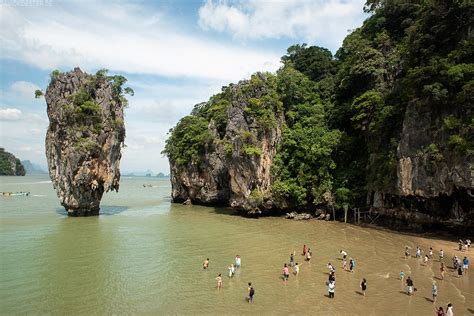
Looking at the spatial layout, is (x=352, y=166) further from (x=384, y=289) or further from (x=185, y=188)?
(x=185, y=188)

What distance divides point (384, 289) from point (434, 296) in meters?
2.37

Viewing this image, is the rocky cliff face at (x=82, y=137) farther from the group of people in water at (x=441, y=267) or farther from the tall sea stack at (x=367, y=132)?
the group of people in water at (x=441, y=267)

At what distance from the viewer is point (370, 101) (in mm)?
36188

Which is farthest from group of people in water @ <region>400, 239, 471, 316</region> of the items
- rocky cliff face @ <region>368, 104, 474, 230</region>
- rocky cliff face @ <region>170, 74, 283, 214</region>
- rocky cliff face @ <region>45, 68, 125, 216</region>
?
rocky cliff face @ <region>45, 68, 125, 216</region>

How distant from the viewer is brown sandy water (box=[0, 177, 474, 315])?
16.4m

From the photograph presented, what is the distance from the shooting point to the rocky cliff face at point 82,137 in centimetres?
3912

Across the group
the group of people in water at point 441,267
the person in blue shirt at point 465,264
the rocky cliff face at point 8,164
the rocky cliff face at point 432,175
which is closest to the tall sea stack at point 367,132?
the rocky cliff face at point 432,175

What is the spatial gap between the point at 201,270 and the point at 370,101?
83.5 ft

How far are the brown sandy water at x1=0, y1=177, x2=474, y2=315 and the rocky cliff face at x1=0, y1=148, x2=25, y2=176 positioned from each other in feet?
432

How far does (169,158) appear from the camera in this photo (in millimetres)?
60781

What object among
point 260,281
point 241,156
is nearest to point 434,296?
point 260,281

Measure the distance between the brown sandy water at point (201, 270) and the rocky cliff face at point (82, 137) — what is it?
16.5 ft

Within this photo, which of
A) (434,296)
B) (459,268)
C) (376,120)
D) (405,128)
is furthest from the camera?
(376,120)

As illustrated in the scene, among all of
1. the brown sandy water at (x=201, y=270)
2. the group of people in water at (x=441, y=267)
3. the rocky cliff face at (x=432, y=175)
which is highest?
the rocky cliff face at (x=432, y=175)
